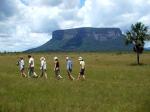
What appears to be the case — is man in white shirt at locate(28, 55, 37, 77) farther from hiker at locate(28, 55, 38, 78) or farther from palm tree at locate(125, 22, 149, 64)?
palm tree at locate(125, 22, 149, 64)

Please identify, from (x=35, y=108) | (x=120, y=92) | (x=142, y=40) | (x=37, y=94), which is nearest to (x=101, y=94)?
(x=120, y=92)

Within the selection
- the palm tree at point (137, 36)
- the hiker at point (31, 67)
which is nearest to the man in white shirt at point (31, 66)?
the hiker at point (31, 67)

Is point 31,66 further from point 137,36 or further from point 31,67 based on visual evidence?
point 137,36

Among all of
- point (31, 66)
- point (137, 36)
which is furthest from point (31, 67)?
point (137, 36)

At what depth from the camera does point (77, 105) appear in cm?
1994

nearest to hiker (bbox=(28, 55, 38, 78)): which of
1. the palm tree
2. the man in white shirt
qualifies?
the man in white shirt

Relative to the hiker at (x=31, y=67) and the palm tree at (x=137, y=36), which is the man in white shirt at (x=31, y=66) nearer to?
the hiker at (x=31, y=67)

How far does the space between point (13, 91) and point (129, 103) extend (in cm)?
797

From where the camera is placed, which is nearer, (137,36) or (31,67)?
(31,67)

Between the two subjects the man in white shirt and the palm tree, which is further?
the palm tree

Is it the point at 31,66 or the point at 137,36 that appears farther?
the point at 137,36

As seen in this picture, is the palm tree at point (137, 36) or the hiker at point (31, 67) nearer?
the hiker at point (31, 67)

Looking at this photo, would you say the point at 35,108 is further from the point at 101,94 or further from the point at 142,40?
the point at 142,40

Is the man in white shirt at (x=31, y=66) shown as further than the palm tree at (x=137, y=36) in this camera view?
No
